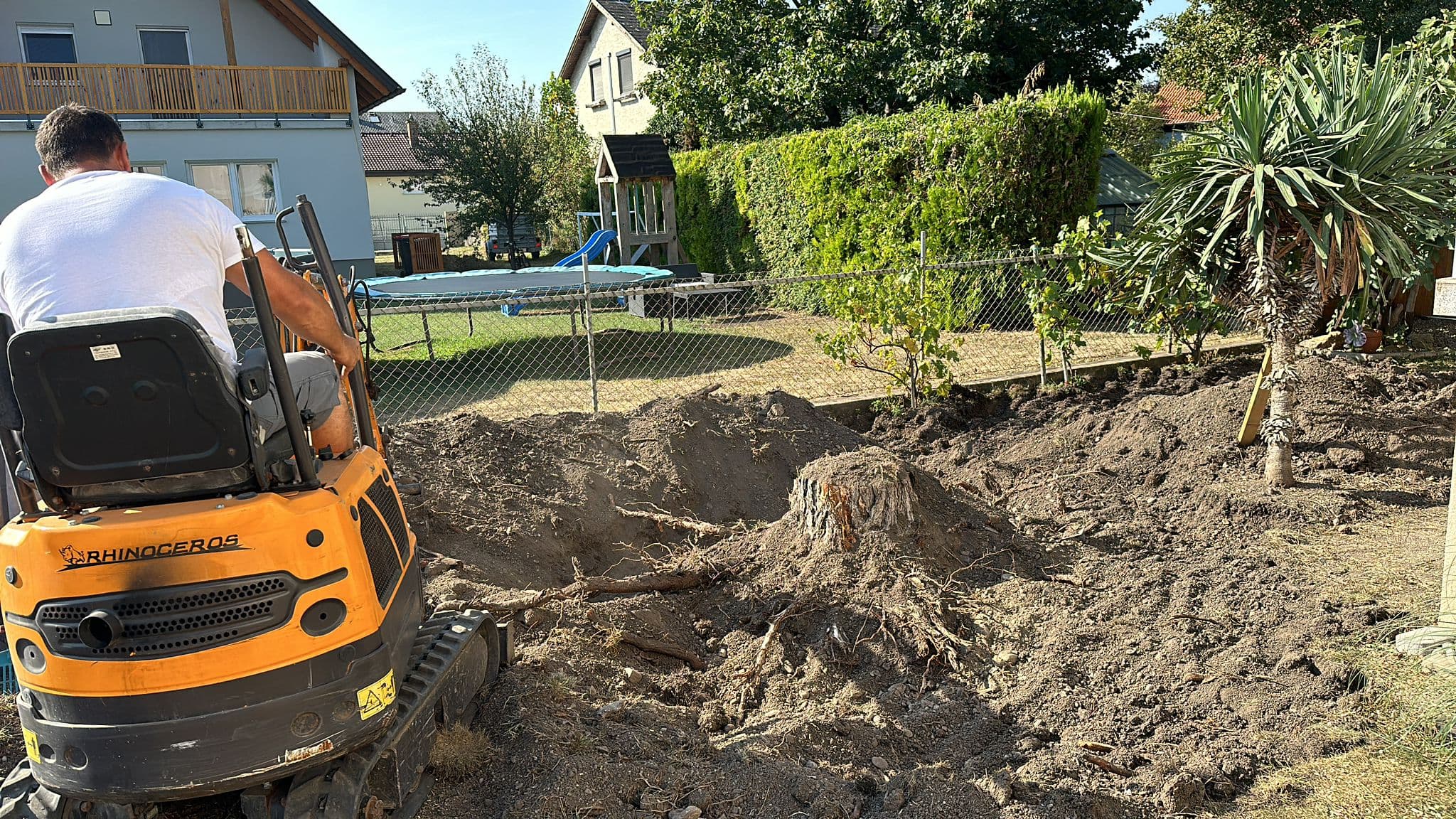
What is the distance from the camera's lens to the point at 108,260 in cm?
255

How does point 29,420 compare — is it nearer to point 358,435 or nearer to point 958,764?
point 358,435

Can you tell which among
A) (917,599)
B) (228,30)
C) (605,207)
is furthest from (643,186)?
(917,599)

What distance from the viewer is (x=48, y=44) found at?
20047 mm

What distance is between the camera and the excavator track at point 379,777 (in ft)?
9.37

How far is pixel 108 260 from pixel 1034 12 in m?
16.9

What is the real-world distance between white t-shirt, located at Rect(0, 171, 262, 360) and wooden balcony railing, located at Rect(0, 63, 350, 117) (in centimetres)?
1907

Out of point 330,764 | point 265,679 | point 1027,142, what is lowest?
point 330,764

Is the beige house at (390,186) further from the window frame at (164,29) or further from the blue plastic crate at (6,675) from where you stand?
the blue plastic crate at (6,675)

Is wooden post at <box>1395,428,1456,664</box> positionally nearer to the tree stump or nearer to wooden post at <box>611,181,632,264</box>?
the tree stump

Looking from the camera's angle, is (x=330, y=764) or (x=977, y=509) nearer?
(x=330, y=764)

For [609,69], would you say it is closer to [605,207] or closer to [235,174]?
[605,207]

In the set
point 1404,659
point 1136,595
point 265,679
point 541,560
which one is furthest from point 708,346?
point 265,679

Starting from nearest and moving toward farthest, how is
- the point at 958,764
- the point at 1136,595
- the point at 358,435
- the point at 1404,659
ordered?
the point at 358,435 → the point at 958,764 → the point at 1404,659 → the point at 1136,595

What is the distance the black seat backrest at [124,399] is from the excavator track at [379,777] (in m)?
0.97
